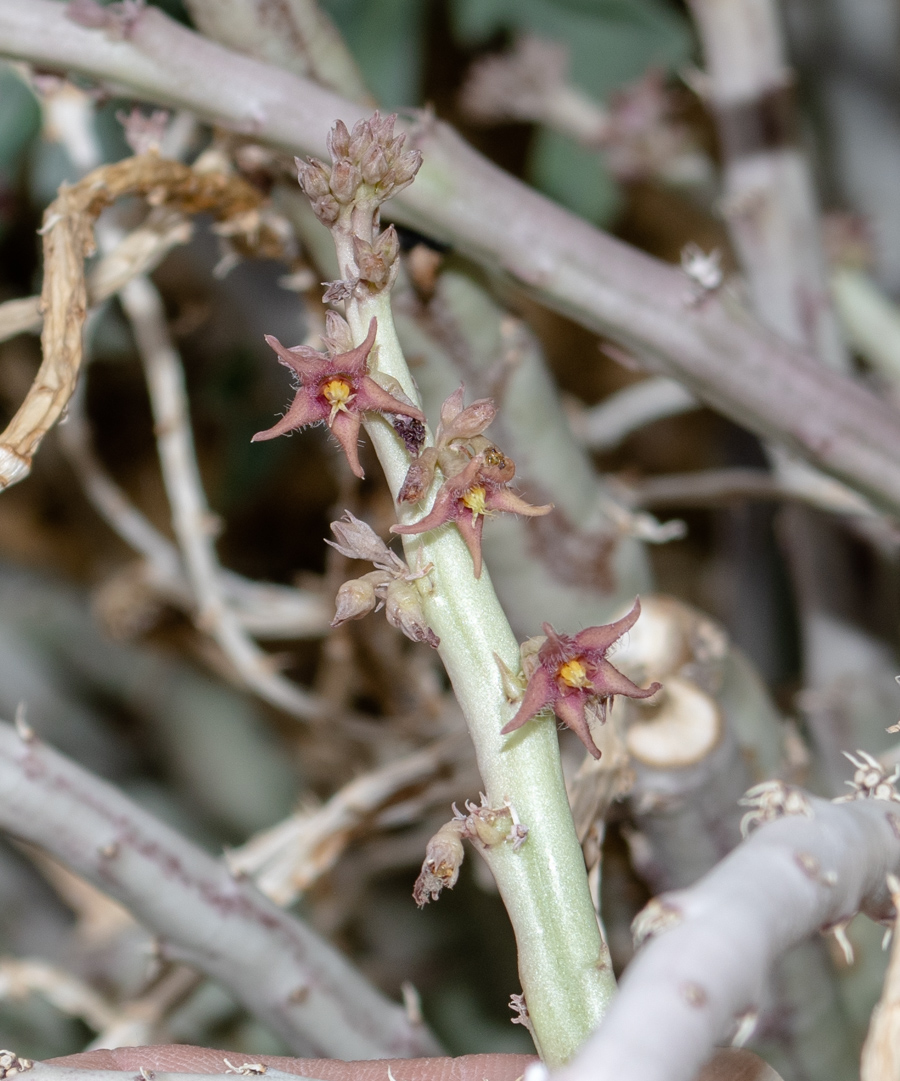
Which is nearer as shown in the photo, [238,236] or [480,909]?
[238,236]

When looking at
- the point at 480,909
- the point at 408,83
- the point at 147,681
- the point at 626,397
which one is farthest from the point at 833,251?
the point at 147,681

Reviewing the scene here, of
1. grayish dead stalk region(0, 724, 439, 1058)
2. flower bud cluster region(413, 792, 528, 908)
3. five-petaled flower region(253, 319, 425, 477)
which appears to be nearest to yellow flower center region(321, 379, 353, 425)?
five-petaled flower region(253, 319, 425, 477)

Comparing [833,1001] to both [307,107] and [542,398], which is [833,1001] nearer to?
[542,398]

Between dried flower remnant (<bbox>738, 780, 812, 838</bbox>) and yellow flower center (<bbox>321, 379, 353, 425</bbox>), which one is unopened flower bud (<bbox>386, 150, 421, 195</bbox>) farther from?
dried flower remnant (<bbox>738, 780, 812, 838</bbox>)

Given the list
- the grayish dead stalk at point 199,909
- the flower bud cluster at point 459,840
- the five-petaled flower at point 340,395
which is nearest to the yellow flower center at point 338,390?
the five-petaled flower at point 340,395

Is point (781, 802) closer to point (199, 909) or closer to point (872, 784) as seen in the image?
point (872, 784)

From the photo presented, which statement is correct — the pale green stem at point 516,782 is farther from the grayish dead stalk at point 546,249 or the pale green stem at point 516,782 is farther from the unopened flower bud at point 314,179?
the grayish dead stalk at point 546,249

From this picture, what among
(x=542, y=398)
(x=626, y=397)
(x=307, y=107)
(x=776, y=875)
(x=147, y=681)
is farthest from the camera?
(x=147, y=681)
